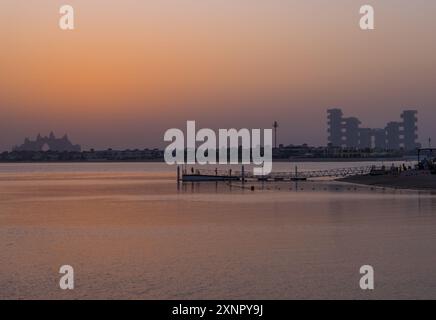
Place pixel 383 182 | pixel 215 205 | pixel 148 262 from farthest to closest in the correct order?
pixel 383 182 < pixel 215 205 < pixel 148 262

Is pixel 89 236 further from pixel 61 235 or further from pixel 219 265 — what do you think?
pixel 219 265

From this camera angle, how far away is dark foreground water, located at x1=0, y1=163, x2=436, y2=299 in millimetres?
16125

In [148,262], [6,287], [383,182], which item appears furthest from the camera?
[383,182]

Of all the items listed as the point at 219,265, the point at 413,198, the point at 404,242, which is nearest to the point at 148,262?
the point at 219,265

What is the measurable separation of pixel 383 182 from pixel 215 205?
3149 cm

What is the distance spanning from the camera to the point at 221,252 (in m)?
21.6

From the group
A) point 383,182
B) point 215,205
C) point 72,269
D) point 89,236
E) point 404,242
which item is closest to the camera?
point 72,269

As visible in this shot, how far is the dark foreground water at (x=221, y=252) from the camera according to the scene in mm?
16125

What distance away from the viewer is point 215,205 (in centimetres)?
4253

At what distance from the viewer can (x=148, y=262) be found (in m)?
19.9

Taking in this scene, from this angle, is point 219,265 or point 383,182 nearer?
point 219,265
